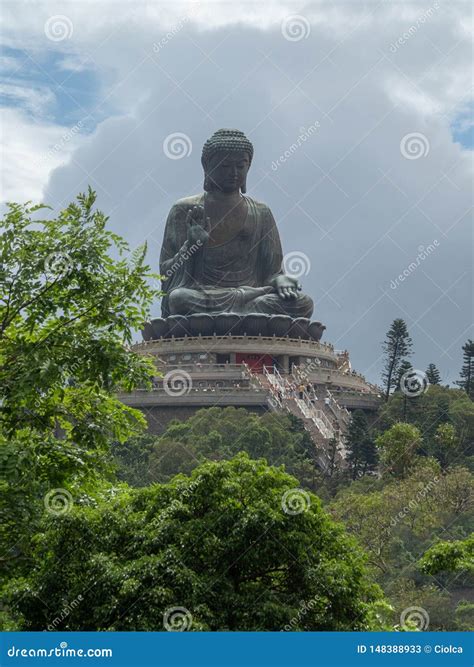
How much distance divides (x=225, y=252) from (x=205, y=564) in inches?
1417

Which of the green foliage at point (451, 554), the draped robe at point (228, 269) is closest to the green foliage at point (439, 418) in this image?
the draped robe at point (228, 269)

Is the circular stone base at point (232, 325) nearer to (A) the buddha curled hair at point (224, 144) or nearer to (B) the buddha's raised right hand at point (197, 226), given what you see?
(B) the buddha's raised right hand at point (197, 226)

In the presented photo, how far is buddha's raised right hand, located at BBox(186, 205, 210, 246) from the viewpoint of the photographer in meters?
46.0

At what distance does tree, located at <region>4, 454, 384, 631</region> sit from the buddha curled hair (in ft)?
112

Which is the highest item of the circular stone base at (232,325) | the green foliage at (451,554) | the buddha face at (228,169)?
the buddha face at (228,169)

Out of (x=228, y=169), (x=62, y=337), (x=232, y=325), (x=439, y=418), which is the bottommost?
(x=62, y=337)

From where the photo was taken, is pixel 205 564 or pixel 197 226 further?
pixel 197 226

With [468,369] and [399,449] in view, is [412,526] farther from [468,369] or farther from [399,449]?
[468,369]

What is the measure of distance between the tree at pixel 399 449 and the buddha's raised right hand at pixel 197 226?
56.7ft

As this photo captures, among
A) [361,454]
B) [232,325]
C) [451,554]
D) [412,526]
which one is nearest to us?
[451,554]

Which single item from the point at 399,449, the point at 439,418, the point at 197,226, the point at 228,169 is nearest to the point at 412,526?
the point at 399,449

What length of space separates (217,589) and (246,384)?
29863 mm

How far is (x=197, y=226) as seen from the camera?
4634 cm

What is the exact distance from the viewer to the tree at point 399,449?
99.8 ft
